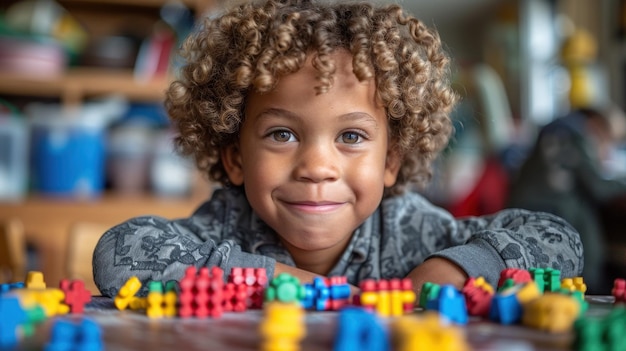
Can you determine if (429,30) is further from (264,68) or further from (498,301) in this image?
(498,301)

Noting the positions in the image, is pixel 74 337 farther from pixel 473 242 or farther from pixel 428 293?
pixel 473 242

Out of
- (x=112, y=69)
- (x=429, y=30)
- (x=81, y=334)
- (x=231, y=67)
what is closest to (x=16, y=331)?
(x=81, y=334)

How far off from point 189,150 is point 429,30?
421 millimetres

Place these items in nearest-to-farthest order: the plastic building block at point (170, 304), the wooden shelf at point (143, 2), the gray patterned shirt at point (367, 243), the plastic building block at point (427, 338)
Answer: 1. the plastic building block at point (427, 338)
2. the plastic building block at point (170, 304)
3. the gray patterned shirt at point (367, 243)
4. the wooden shelf at point (143, 2)

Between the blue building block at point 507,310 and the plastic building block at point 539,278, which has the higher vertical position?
the plastic building block at point 539,278

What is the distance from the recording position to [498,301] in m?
0.62

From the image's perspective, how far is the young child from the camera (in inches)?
35.7

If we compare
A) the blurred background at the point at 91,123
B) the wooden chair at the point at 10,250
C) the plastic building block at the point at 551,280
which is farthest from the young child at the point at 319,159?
the blurred background at the point at 91,123

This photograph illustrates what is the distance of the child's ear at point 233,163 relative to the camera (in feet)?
3.64

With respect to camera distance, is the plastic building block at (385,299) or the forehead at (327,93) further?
the forehead at (327,93)

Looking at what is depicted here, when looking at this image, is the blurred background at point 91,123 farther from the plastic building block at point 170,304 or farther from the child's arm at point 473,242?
the plastic building block at point 170,304

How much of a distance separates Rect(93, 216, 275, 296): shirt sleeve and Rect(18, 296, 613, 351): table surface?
0.18 metres

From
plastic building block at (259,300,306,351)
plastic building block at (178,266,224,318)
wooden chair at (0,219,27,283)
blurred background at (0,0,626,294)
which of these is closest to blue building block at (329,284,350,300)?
plastic building block at (178,266,224,318)

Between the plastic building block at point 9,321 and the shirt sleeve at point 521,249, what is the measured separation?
0.51m
